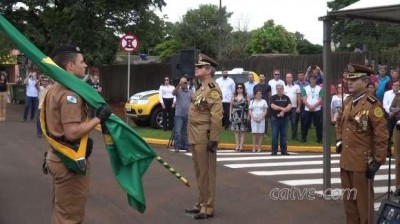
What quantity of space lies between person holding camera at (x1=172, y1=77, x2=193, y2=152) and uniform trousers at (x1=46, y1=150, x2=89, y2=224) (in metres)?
9.66

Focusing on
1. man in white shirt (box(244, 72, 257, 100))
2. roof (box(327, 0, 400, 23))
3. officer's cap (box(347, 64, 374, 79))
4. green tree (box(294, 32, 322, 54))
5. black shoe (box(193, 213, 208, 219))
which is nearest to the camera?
officer's cap (box(347, 64, 374, 79))

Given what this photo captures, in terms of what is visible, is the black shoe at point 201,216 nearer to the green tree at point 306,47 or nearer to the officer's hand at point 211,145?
the officer's hand at point 211,145

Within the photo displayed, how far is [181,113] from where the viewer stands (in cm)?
1471

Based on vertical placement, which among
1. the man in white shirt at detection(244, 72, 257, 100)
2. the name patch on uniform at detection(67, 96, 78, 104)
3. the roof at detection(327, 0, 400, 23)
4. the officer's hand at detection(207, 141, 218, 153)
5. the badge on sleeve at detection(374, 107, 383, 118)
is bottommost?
the officer's hand at detection(207, 141, 218, 153)

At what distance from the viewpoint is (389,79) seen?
1535cm

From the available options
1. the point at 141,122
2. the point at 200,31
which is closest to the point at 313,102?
the point at 141,122

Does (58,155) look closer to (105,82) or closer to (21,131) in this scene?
(21,131)

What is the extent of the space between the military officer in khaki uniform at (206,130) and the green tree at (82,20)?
20.7m

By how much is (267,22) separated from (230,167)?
58.0 m

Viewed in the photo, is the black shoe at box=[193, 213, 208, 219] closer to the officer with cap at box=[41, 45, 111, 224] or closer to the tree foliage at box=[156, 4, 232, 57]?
the officer with cap at box=[41, 45, 111, 224]

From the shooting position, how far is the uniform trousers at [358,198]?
6.51m

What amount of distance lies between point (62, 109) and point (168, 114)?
13.9 metres

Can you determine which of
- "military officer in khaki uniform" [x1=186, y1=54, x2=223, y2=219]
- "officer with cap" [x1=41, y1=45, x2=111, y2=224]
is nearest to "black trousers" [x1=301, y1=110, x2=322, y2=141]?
"military officer in khaki uniform" [x1=186, y1=54, x2=223, y2=219]

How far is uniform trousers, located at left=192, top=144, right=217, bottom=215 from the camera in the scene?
25.6 ft
